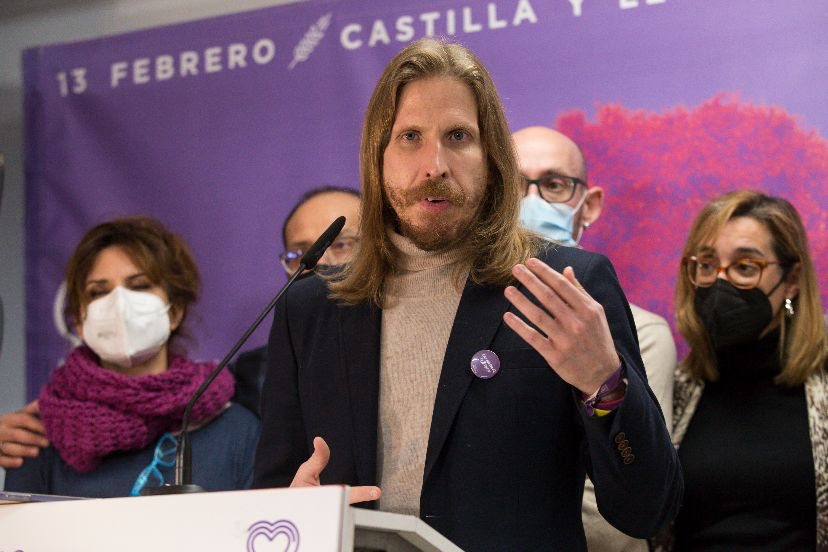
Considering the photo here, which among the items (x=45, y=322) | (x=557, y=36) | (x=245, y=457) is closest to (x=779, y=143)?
(x=557, y=36)

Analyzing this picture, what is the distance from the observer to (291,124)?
3.78 m

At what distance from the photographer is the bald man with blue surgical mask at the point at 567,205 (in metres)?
3.00

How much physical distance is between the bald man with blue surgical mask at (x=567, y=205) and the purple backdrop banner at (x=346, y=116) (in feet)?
0.17

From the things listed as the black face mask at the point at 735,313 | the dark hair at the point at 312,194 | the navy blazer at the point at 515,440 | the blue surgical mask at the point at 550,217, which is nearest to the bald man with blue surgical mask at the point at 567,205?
the blue surgical mask at the point at 550,217

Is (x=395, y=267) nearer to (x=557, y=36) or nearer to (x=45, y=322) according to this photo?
(x=557, y=36)

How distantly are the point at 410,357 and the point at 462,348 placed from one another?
157 millimetres

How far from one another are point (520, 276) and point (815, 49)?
1.91 metres

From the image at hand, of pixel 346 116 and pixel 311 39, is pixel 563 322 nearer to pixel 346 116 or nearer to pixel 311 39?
pixel 346 116

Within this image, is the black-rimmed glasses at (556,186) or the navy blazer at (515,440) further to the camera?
the black-rimmed glasses at (556,186)

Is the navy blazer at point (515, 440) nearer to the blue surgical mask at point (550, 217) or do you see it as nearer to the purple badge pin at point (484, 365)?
the purple badge pin at point (484, 365)

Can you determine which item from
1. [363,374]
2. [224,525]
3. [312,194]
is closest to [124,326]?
[312,194]

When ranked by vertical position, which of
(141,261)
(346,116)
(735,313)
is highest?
(346,116)

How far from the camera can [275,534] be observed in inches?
50.4

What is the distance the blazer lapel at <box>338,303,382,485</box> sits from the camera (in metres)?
2.04
